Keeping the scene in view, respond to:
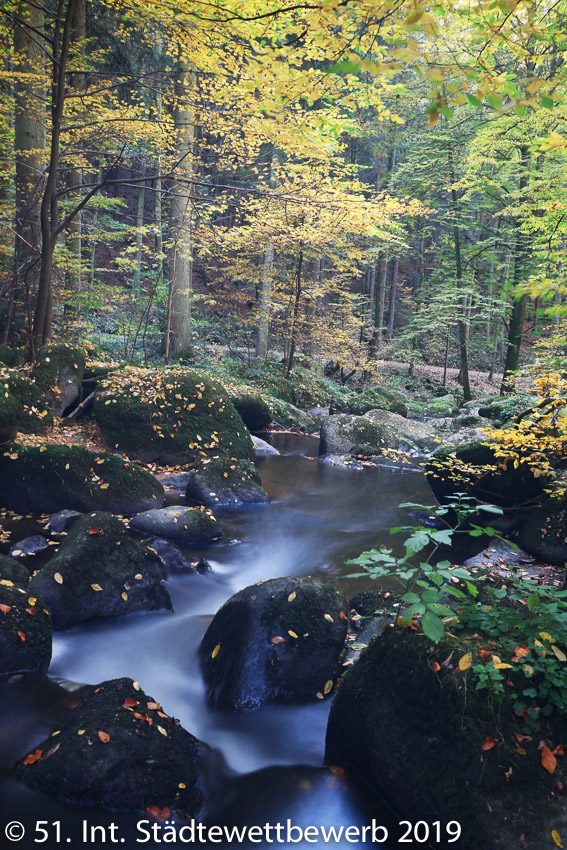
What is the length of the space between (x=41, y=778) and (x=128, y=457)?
→ 618cm

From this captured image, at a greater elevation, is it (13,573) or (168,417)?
(168,417)

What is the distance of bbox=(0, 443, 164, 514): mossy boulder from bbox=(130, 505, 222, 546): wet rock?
0.56m

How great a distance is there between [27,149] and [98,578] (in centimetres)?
908

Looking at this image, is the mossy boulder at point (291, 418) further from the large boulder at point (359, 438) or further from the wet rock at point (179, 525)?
the wet rock at point (179, 525)

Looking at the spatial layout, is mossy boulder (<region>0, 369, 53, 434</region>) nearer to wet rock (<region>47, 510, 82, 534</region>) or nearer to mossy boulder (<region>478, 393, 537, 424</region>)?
wet rock (<region>47, 510, 82, 534</region>)

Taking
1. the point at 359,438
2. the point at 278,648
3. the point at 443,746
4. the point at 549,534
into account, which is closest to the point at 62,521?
the point at 278,648

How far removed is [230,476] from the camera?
832cm

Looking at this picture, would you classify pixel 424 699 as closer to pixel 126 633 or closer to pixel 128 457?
pixel 126 633

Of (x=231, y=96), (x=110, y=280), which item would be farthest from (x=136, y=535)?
(x=110, y=280)

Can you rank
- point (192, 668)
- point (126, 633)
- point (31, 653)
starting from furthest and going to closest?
point (126, 633) → point (192, 668) → point (31, 653)

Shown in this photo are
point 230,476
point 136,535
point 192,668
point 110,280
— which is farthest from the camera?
point 110,280

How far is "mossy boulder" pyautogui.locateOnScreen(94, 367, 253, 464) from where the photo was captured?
28.8ft

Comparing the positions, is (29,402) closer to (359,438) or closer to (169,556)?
(169,556)

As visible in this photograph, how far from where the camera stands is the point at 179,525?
21.2 ft
